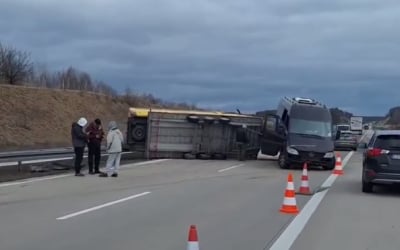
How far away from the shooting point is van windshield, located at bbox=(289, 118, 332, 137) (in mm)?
28031

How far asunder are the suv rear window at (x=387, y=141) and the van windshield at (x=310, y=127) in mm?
11196

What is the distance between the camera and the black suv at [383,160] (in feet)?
53.4

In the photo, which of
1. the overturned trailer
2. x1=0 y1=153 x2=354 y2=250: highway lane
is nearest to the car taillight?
x1=0 y1=153 x2=354 y2=250: highway lane

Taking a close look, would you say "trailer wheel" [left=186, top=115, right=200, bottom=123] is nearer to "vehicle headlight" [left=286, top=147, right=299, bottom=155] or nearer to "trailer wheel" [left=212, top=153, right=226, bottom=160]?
"trailer wheel" [left=212, top=153, right=226, bottom=160]

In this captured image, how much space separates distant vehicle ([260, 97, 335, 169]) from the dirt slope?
1752 centimetres

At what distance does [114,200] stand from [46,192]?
2.48m

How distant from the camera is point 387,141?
1662 centimetres

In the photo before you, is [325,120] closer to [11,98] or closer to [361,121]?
[11,98]

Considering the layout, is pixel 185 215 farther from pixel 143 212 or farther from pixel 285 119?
pixel 285 119

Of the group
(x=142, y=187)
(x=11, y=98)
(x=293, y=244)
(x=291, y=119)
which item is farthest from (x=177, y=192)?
(x=11, y=98)

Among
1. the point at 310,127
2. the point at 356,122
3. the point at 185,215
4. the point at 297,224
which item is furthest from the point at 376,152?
the point at 356,122

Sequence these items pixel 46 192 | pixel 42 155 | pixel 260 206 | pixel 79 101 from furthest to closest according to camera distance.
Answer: pixel 79 101 < pixel 42 155 < pixel 46 192 < pixel 260 206

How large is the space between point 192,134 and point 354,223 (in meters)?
21.2

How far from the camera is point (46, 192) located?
16.5 meters
